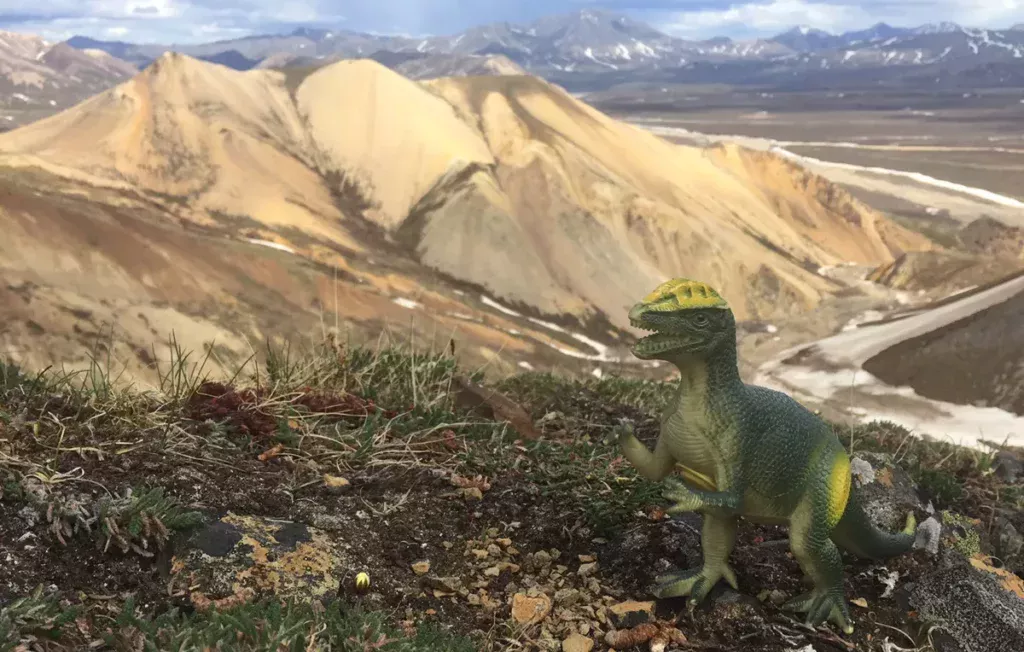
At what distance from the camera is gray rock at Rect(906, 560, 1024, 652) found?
8.43 ft

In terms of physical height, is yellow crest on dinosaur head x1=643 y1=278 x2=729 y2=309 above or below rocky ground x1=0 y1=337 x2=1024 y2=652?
above

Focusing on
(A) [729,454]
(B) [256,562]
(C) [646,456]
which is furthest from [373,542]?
(A) [729,454]

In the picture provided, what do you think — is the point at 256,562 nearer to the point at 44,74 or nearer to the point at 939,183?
the point at 939,183

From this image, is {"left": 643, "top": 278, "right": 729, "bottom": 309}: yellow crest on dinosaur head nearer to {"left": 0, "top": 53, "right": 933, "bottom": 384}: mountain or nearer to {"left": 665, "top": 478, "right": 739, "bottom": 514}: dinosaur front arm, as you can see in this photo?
{"left": 665, "top": 478, "right": 739, "bottom": 514}: dinosaur front arm

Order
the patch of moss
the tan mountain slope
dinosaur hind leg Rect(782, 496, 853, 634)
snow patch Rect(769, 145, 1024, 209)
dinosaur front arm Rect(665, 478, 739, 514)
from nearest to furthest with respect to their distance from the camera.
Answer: dinosaur front arm Rect(665, 478, 739, 514), dinosaur hind leg Rect(782, 496, 853, 634), the patch of moss, the tan mountain slope, snow patch Rect(769, 145, 1024, 209)

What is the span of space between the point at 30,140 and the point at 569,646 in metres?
9.56

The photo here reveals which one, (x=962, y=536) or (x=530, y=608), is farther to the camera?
(x=962, y=536)

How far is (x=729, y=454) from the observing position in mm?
2301

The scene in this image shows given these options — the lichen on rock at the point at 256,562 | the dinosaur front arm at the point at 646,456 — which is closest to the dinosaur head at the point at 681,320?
the dinosaur front arm at the point at 646,456

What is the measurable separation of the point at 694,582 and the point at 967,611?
3.41 feet

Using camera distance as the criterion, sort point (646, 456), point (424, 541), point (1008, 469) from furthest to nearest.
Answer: point (1008, 469), point (424, 541), point (646, 456)

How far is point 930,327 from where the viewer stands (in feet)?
32.4

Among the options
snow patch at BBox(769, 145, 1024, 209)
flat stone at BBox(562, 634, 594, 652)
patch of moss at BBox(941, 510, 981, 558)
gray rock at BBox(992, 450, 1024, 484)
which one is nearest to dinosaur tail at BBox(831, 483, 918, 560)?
patch of moss at BBox(941, 510, 981, 558)

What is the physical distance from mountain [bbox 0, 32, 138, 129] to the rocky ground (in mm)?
20957
